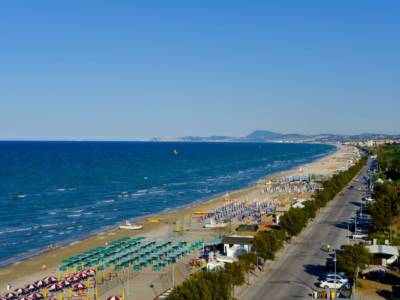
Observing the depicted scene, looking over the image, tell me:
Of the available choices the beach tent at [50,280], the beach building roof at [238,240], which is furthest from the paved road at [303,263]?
the beach tent at [50,280]

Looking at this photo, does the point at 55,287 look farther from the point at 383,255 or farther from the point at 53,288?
the point at 383,255

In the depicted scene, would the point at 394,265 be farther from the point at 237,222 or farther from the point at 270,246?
the point at 237,222

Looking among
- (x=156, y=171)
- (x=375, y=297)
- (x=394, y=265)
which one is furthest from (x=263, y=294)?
(x=156, y=171)

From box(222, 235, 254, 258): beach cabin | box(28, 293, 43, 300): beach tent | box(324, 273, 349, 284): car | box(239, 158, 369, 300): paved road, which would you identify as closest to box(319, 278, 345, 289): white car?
box(324, 273, 349, 284): car

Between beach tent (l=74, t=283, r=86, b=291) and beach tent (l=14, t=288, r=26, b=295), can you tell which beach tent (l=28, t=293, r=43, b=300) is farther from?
beach tent (l=74, t=283, r=86, b=291)

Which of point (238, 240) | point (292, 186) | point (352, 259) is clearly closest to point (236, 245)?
point (238, 240)
